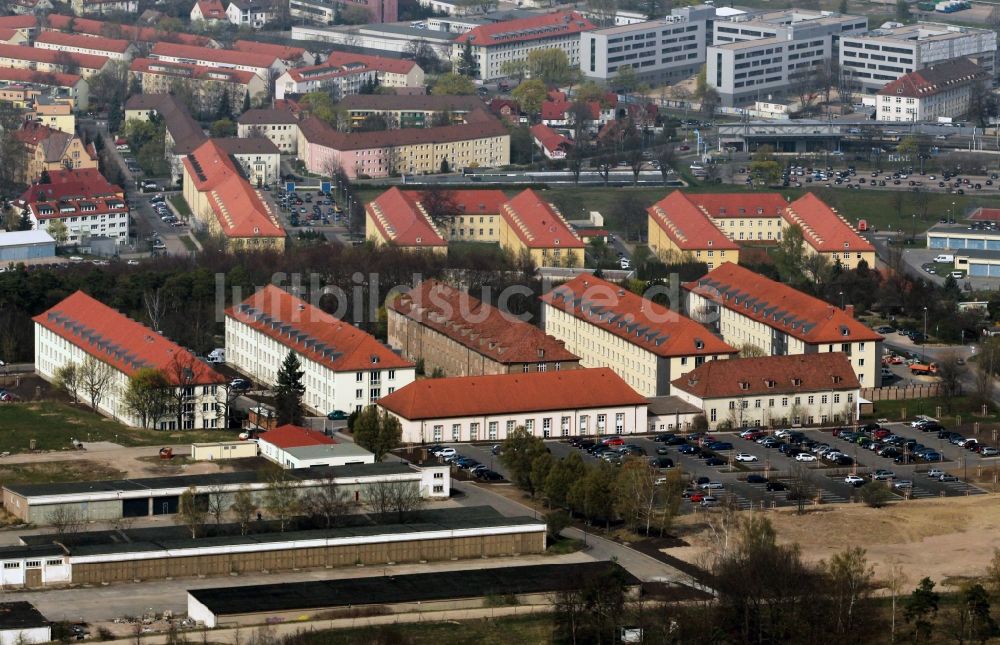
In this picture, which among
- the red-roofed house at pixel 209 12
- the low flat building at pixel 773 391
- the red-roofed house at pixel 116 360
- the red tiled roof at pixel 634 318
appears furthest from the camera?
the red-roofed house at pixel 209 12

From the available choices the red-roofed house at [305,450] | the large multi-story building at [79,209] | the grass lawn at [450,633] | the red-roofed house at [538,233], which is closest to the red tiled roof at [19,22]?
the large multi-story building at [79,209]

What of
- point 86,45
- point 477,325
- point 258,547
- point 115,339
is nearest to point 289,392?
point 115,339

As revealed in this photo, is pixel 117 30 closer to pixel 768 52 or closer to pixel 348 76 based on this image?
pixel 348 76

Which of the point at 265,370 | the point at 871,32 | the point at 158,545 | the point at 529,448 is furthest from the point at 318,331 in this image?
the point at 871,32

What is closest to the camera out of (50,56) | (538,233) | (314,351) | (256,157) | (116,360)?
(116,360)

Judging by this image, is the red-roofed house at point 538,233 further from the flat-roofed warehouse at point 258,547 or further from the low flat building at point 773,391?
the flat-roofed warehouse at point 258,547

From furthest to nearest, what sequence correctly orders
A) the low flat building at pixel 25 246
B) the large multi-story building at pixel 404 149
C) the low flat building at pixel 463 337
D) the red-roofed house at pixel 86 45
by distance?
1. the red-roofed house at pixel 86 45
2. the large multi-story building at pixel 404 149
3. the low flat building at pixel 25 246
4. the low flat building at pixel 463 337
